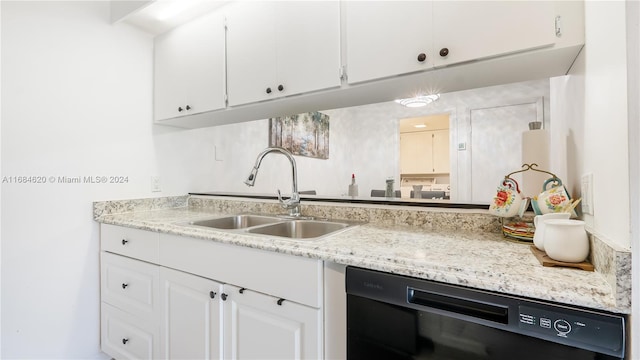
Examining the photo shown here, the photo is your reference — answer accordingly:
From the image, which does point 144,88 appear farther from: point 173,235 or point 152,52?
point 173,235

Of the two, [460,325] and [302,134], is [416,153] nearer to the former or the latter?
[302,134]

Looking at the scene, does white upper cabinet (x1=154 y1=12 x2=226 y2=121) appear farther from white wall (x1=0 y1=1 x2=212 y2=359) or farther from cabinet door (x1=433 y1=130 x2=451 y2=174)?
cabinet door (x1=433 y1=130 x2=451 y2=174)

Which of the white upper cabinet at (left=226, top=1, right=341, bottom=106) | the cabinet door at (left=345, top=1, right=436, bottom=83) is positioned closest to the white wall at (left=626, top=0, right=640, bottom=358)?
the cabinet door at (left=345, top=1, right=436, bottom=83)

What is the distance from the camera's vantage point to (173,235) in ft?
4.31

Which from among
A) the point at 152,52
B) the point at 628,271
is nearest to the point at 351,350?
the point at 628,271

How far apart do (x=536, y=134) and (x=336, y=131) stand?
2873 mm

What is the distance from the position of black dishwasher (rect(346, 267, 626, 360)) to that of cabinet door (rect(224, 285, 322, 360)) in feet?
0.47

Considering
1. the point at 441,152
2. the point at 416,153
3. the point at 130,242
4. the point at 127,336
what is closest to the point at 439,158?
the point at 441,152

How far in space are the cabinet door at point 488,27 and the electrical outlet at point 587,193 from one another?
42cm

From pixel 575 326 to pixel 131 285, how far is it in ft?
5.78

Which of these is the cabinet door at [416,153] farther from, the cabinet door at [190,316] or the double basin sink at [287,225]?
the cabinet door at [190,316]

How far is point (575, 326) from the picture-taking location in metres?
0.59

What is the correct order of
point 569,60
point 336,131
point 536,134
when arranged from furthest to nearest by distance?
point 336,131
point 536,134
point 569,60

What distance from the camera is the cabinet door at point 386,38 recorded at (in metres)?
1.07
